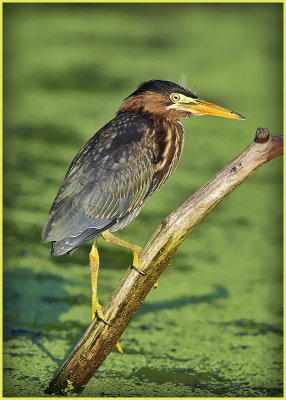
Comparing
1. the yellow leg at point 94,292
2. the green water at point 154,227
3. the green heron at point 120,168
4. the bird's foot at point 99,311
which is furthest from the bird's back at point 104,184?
the green water at point 154,227

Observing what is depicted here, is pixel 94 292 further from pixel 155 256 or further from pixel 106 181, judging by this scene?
pixel 106 181

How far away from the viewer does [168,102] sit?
11.9ft

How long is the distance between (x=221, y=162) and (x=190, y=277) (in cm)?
167

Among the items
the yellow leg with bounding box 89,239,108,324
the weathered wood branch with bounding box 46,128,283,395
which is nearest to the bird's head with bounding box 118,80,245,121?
the weathered wood branch with bounding box 46,128,283,395

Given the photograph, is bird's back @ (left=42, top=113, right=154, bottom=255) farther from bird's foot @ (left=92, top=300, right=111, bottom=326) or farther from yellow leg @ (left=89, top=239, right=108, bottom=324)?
bird's foot @ (left=92, top=300, right=111, bottom=326)

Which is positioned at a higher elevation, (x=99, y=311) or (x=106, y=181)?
(x=106, y=181)

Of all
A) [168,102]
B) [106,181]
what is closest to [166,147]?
[168,102]

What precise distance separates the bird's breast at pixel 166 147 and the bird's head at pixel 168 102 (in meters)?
0.05

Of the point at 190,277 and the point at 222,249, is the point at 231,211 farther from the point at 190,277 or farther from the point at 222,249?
the point at 190,277

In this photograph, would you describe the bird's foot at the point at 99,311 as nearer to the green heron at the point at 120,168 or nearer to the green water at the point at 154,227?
the green heron at the point at 120,168

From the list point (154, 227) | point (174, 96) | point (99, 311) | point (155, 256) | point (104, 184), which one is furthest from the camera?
point (154, 227)

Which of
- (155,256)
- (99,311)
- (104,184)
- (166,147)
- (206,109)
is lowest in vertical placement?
(99,311)

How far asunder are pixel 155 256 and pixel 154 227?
2.25 metres

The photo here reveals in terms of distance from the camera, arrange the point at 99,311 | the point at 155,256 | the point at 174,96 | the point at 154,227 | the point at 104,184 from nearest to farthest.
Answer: the point at 155,256, the point at 99,311, the point at 104,184, the point at 174,96, the point at 154,227
